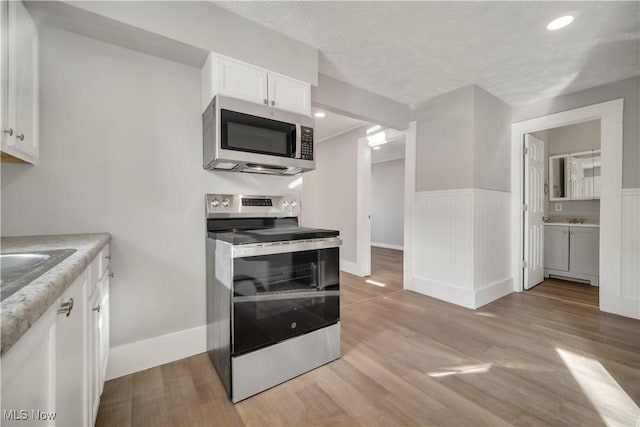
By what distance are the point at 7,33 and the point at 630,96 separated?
4804mm

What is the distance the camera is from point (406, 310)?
9.48 feet

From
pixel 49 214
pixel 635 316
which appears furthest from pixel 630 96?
pixel 49 214

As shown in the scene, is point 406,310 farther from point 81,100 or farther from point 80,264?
point 81,100

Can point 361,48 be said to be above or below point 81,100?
above

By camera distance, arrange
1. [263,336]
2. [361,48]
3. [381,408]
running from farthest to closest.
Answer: [361,48]
[263,336]
[381,408]

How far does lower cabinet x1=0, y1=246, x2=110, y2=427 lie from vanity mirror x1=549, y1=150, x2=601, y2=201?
5805mm

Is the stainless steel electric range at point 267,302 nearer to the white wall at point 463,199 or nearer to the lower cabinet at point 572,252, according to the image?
the white wall at point 463,199

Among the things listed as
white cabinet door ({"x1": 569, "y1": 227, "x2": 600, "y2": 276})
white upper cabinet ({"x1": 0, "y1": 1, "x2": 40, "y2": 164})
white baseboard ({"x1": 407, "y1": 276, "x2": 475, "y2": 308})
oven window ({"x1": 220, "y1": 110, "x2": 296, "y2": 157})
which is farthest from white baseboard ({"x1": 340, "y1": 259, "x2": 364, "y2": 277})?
white upper cabinet ({"x1": 0, "y1": 1, "x2": 40, "y2": 164})

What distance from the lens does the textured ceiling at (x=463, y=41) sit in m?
1.84

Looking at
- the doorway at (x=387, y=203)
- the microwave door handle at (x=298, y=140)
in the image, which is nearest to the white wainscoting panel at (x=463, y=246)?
the microwave door handle at (x=298, y=140)

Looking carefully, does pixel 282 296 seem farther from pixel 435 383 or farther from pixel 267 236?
pixel 435 383

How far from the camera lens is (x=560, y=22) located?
1.97 metres

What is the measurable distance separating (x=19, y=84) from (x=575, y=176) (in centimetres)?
620

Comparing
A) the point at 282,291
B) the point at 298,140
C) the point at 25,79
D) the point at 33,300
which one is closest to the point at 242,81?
the point at 298,140
